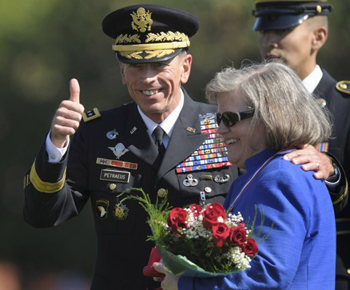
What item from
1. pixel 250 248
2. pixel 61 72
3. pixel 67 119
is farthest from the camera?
pixel 61 72

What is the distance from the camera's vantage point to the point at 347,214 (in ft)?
15.4

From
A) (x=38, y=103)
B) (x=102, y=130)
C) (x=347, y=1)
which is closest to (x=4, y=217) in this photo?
(x=38, y=103)

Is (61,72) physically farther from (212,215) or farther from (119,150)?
(212,215)

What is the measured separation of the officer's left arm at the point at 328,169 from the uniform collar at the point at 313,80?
2.60 ft

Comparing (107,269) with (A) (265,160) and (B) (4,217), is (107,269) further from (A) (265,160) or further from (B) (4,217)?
(B) (4,217)

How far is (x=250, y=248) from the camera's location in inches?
121

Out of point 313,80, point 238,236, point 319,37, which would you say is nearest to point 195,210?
point 238,236

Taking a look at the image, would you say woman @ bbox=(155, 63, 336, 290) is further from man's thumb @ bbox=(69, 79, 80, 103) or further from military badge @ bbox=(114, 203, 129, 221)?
military badge @ bbox=(114, 203, 129, 221)

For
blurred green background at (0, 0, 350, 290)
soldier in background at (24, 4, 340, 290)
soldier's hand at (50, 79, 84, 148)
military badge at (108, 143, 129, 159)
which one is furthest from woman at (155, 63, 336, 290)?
blurred green background at (0, 0, 350, 290)

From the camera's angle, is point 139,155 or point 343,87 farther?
point 343,87

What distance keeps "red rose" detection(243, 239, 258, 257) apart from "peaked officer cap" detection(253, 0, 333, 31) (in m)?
2.56

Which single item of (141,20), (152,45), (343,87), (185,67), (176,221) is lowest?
(176,221)

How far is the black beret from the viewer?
4.51 m

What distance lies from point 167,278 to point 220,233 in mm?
312
